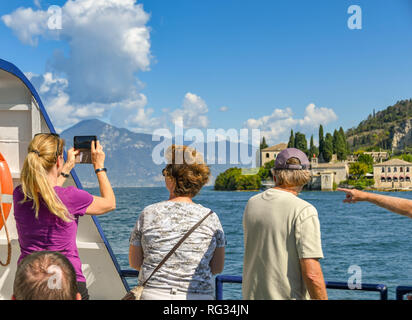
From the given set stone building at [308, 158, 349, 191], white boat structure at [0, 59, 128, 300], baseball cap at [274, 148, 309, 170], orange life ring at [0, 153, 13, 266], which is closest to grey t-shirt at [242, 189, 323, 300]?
baseball cap at [274, 148, 309, 170]

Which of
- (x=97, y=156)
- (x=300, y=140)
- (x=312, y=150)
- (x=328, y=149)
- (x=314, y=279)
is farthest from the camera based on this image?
(x=312, y=150)

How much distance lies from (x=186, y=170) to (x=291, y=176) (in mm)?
517

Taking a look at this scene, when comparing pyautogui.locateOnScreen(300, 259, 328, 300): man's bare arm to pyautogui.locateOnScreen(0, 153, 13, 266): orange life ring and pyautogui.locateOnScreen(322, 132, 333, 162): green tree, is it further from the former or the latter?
pyautogui.locateOnScreen(322, 132, 333, 162): green tree

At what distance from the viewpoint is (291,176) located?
2.31 meters

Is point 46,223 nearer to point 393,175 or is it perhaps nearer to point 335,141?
Result: point 335,141

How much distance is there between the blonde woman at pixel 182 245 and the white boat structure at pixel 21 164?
1594 mm

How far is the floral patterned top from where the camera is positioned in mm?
2223

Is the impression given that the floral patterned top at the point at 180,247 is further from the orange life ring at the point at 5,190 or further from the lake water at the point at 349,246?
the lake water at the point at 349,246

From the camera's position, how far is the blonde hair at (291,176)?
231cm

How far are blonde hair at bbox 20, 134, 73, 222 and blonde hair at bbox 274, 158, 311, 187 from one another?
3.38 ft

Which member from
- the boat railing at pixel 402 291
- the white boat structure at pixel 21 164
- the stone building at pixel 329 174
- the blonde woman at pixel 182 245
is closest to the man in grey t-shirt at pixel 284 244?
the blonde woman at pixel 182 245

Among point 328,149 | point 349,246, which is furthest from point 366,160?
point 349,246

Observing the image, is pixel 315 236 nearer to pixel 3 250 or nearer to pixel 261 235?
pixel 261 235
